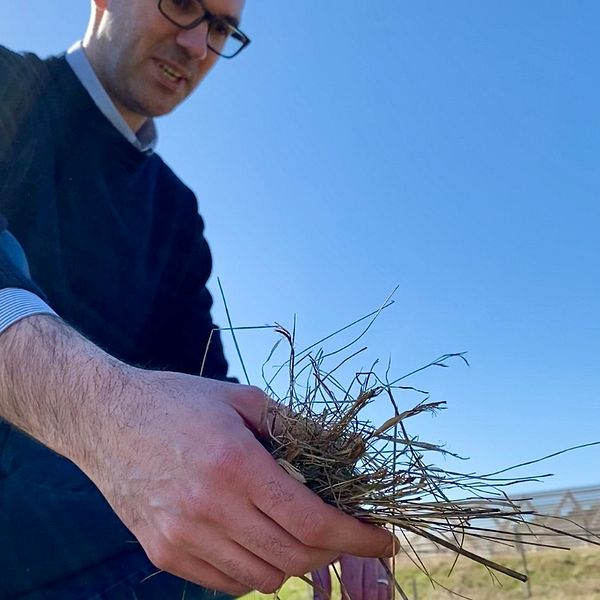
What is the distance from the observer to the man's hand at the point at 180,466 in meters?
0.71

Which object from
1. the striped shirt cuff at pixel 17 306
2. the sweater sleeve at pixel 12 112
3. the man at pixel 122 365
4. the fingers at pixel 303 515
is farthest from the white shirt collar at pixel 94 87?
the fingers at pixel 303 515

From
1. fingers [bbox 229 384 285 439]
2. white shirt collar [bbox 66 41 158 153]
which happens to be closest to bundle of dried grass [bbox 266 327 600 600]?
fingers [bbox 229 384 285 439]

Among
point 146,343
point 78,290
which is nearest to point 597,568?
point 146,343

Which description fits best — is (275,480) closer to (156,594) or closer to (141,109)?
(156,594)

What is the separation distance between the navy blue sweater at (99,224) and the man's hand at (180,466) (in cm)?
63

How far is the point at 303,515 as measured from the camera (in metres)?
0.74

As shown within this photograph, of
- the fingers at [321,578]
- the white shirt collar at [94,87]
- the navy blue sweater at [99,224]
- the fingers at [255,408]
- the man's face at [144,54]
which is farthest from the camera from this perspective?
the man's face at [144,54]

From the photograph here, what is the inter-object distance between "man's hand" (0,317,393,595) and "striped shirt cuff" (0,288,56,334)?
0.06 ft

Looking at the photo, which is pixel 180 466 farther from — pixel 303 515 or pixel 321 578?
pixel 321 578

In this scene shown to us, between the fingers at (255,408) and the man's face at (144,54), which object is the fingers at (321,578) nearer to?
the fingers at (255,408)

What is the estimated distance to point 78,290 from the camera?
5.82 ft

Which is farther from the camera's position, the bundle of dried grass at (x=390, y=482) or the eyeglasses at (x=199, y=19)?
the eyeglasses at (x=199, y=19)

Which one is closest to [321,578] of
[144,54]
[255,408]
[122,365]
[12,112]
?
[255,408]

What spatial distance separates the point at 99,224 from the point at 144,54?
508mm
